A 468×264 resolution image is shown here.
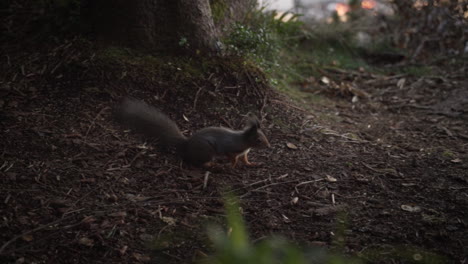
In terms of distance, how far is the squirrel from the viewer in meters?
3.55

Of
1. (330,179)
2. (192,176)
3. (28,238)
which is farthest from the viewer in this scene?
(330,179)

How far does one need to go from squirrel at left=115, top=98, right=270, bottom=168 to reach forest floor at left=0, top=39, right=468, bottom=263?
0.13 metres

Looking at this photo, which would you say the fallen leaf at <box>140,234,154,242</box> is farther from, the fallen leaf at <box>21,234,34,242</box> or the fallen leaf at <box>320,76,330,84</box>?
the fallen leaf at <box>320,76,330,84</box>

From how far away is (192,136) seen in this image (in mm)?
3621

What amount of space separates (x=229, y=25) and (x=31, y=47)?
2.35 meters

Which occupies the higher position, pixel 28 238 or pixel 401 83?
pixel 401 83

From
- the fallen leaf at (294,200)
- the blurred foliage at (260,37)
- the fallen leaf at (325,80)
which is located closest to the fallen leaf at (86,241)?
the fallen leaf at (294,200)

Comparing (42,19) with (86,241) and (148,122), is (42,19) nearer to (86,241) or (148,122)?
(148,122)

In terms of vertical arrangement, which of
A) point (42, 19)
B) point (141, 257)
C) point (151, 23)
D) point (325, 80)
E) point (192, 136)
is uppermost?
point (151, 23)

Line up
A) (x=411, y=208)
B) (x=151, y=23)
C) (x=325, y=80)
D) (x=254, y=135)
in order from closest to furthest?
(x=411, y=208) < (x=254, y=135) < (x=151, y=23) < (x=325, y=80)

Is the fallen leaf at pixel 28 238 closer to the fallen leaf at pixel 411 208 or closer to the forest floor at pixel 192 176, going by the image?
the forest floor at pixel 192 176

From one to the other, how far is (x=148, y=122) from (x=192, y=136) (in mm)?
378

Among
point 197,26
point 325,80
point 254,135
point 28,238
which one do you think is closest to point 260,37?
point 197,26

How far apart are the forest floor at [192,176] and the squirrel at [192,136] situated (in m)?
0.13
